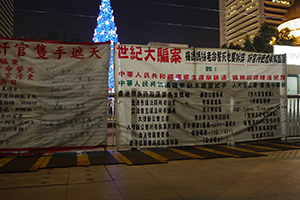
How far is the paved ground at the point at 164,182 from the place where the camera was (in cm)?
389

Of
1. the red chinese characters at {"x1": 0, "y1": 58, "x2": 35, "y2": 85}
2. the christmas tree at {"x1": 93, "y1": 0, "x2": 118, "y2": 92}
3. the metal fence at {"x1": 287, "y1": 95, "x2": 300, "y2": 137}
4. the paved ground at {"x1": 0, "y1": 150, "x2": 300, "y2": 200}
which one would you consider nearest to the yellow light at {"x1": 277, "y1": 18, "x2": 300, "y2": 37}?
the christmas tree at {"x1": 93, "y1": 0, "x2": 118, "y2": 92}

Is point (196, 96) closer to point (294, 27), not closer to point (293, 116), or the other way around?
point (293, 116)

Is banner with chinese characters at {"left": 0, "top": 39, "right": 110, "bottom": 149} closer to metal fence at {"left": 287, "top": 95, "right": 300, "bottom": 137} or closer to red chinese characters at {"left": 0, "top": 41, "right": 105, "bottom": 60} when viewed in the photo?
red chinese characters at {"left": 0, "top": 41, "right": 105, "bottom": 60}

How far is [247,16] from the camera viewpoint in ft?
419

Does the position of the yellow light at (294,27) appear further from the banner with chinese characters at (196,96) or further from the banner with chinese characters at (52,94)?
the banner with chinese characters at (52,94)

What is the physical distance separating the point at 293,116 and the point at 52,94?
28.4 ft

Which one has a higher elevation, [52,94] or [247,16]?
[247,16]

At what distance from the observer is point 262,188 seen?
4.23 metres

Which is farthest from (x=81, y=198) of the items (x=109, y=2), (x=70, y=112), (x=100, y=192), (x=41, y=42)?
(x=109, y=2)

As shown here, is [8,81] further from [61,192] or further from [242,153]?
[242,153]

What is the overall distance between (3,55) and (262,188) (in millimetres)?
7021

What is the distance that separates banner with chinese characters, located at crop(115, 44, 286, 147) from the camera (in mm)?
7703

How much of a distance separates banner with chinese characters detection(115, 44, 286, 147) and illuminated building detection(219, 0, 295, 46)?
113788 mm

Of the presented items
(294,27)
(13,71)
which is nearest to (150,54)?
(13,71)
